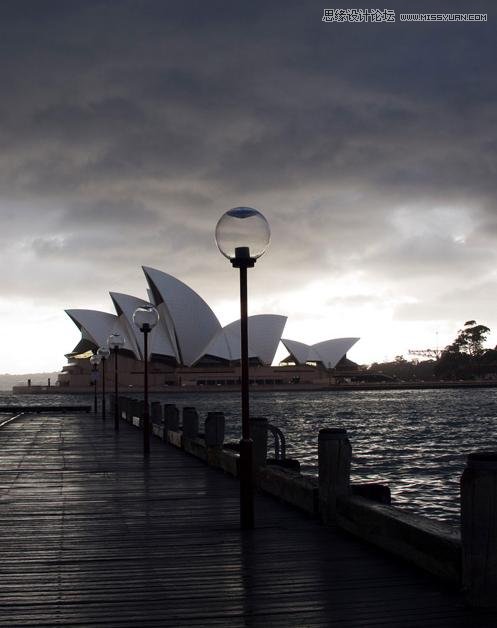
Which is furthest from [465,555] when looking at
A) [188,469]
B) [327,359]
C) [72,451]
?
[327,359]

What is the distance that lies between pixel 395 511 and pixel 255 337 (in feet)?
423

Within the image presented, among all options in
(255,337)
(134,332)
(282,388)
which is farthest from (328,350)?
(134,332)

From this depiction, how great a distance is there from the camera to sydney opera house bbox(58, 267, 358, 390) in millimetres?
109500

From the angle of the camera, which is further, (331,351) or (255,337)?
(331,351)

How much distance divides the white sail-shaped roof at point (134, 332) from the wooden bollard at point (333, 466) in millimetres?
101190

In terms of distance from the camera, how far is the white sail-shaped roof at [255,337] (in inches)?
5148

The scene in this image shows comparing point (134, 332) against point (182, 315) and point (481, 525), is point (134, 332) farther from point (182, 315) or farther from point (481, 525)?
point (481, 525)

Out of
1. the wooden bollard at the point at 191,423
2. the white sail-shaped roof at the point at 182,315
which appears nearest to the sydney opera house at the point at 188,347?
the white sail-shaped roof at the point at 182,315

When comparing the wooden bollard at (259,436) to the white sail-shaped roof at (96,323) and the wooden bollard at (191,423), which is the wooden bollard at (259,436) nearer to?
the wooden bollard at (191,423)

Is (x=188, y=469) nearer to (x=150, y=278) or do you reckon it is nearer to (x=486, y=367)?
(x=150, y=278)

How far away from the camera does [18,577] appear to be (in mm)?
6230

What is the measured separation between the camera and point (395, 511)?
22.7ft

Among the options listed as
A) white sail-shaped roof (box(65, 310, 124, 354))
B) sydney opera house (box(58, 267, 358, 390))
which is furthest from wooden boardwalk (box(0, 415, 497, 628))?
white sail-shaped roof (box(65, 310, 124, 354))

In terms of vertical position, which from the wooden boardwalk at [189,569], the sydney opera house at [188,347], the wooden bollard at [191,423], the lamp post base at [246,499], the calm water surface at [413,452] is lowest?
the calm water surface at [413,452]
